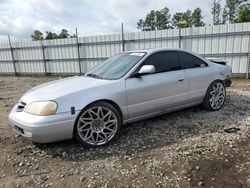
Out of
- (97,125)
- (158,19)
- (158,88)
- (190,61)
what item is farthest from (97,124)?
(158,19)

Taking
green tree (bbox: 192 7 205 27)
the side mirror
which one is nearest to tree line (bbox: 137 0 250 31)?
green tree (bbox: 192 7 205 27)

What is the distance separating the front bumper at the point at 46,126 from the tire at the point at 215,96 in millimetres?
2995

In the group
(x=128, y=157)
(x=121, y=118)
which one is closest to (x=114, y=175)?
(x=128, y=157)

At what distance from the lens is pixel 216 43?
9883mm

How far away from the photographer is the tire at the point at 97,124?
127 inches

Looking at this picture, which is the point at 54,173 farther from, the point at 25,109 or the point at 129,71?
the point at 129,71

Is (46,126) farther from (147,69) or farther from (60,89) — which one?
(147,69)

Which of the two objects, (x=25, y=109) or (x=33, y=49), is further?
(x=33, y=49)

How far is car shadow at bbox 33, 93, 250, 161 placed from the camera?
324 centimetres

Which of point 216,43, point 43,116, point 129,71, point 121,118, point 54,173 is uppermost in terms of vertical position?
point 216,43

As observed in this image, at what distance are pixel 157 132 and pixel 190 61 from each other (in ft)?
5.52

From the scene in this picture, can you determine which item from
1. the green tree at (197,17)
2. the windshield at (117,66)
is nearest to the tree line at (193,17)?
the green tree at (197,17)

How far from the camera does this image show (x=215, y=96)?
4.88 meters

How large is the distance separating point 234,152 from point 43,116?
2710 mm
